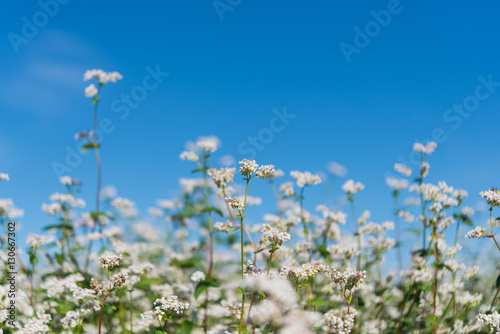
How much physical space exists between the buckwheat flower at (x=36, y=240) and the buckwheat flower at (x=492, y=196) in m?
5.64

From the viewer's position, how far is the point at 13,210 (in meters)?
7.00

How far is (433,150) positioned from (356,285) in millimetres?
3569

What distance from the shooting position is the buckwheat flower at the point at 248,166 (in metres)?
3.57

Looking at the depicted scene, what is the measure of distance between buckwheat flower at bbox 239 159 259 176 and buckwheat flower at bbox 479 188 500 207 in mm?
2620

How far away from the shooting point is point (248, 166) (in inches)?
141

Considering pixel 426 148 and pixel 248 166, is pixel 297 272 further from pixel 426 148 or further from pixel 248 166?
pixel 426 148

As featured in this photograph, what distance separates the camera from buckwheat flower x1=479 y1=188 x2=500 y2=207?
4188mm

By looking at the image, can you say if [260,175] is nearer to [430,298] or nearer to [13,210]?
[430,298]

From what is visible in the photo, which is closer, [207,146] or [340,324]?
[340,324]

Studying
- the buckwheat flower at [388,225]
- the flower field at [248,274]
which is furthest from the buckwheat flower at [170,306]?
the buckwheat flower at [388,225]

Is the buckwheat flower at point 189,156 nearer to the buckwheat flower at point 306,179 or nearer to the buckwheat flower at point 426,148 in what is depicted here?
the buckwheat flower at point 306,179

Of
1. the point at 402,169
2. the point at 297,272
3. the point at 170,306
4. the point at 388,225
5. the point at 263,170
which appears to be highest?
the point at 402,169

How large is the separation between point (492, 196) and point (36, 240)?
5.80 meters

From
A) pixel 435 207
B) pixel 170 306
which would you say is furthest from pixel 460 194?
pixel 170 306
